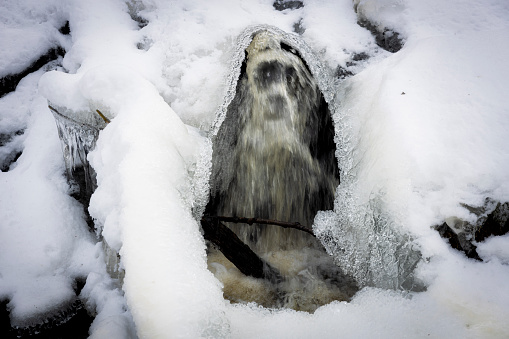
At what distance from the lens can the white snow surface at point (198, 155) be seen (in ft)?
3.43

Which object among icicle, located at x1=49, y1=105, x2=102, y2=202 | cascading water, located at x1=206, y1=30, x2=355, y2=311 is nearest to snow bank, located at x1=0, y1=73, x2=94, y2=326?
icicle, located at x1=49, y1=105, x2=102, y2=202

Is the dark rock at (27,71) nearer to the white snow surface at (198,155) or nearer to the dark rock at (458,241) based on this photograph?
the white snow surface at (198,155)

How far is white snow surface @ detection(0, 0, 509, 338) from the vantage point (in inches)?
41.2

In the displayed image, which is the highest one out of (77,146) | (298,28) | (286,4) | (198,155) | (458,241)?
(286,4)

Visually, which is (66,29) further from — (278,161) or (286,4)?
(278,161)

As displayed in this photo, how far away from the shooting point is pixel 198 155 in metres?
1.72

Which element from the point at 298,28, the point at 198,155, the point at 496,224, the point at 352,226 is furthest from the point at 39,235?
the point at 298,28

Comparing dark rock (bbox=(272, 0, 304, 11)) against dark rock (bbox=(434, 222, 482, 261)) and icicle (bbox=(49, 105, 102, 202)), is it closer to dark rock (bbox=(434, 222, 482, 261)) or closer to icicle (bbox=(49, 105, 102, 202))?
icicle (bbox=(49, 105, 102, 202))

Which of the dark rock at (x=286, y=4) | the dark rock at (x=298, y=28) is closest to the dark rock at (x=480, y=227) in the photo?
the dark rock at (x=298, y=28)

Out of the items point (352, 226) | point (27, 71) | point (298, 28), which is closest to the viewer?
point (352, 226)

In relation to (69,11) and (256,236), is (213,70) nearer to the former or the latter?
(256,236)

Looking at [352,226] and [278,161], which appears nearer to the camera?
[352,226]

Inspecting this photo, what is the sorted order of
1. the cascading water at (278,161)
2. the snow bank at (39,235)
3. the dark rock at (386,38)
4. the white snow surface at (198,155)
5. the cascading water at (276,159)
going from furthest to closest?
the dark rock at (386,38) < the cascading water at (276,159) < the cascading water at (278,161) < the snow bank at (39,235) < the white snow surface at (198,155)

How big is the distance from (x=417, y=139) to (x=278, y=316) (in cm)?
105
